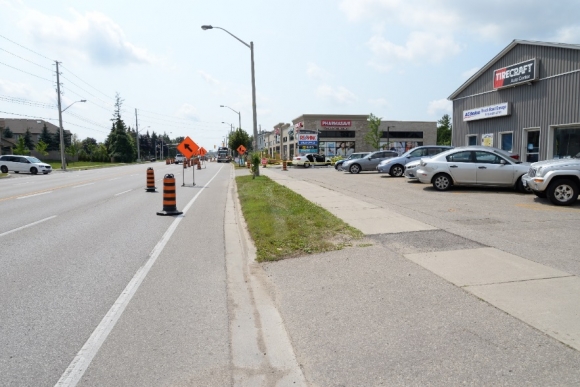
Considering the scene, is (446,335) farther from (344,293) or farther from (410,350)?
(344,293)

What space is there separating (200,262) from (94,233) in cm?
355

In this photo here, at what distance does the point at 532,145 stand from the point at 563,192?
11505 mm

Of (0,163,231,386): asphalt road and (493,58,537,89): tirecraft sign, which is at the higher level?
(493,58,537,89): tirecraft sign

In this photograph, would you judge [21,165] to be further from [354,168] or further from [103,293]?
[103,293]

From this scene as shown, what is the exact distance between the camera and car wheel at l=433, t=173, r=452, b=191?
1617 centimetres

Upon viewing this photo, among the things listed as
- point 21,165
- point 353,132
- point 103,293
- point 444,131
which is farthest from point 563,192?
point 444,131

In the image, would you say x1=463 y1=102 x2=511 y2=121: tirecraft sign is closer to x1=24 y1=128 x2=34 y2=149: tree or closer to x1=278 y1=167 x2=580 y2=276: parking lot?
x1=278 y1=167 x2=580 y2=276: parking lot

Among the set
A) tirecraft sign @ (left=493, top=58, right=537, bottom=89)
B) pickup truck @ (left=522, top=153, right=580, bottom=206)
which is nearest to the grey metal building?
tirecraft sign @ (left=493, top=58, right=537, bottom=89)

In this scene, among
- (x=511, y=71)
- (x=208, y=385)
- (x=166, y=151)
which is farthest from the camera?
(x=166, y=151)

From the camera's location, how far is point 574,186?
38.8 ft

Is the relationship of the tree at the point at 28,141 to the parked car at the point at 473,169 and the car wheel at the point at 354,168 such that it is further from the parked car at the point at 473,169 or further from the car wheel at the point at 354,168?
the parked car at the point at 473,169

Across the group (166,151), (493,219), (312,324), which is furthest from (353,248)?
(166,151)

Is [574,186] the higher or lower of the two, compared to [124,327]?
higher

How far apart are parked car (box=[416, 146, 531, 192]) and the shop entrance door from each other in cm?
732
